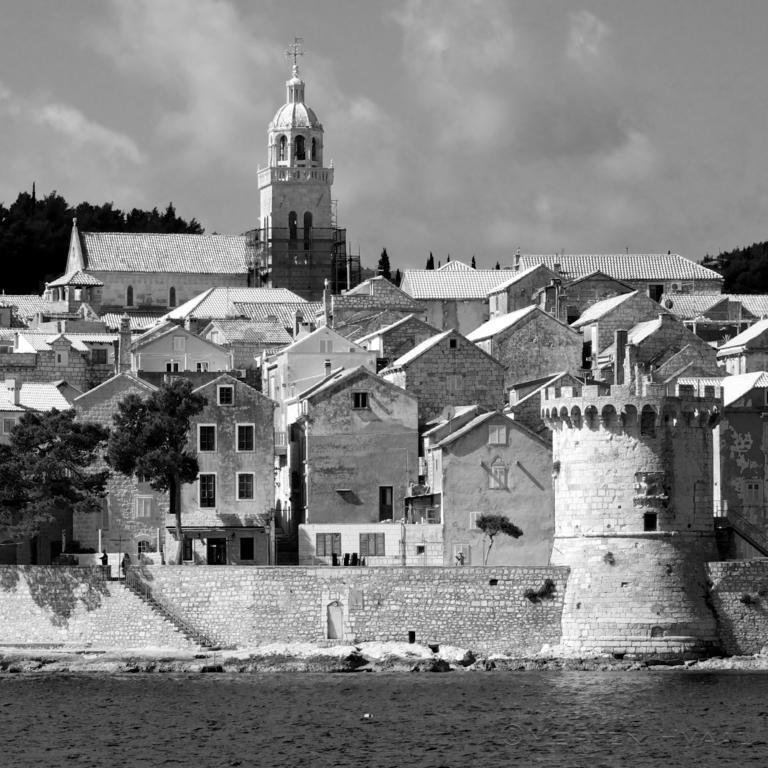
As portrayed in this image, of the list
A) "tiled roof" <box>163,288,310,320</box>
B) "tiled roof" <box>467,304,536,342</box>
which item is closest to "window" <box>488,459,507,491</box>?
"tiled roof" <box>467,304,536,342</box>

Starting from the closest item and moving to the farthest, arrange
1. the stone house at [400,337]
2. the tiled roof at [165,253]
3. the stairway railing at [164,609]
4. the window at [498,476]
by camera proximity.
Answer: the stairway railing at [164,609], the window at [498,476], the stone house at [400,337], the tiled roof at [165,253]

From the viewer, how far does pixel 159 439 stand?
3255 inches

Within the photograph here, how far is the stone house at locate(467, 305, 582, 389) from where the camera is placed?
103 meters

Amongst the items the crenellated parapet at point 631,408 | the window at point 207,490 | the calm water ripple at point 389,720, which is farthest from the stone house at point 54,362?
the crenellated parapet at point 631,408

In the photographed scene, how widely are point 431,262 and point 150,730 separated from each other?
318ft

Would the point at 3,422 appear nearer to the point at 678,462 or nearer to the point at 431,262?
the point at 678,462

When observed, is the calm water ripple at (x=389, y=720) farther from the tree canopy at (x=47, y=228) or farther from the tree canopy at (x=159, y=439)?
the tree canopy at (x=47, y=228)

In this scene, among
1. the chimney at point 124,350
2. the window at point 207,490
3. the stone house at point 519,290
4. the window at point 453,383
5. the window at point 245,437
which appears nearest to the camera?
the window at point 207,490

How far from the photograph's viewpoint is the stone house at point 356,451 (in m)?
85.6

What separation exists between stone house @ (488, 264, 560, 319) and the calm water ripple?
4868 centimetres

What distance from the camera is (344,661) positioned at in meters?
72.6

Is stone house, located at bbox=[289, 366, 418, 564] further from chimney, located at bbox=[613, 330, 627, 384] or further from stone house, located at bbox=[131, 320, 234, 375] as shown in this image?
stone house, located at bbox=[131, 320, 234, 375]

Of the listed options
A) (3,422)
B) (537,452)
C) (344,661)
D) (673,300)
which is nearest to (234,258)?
(673,300)

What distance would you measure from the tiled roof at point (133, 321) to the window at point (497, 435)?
40535 mm
